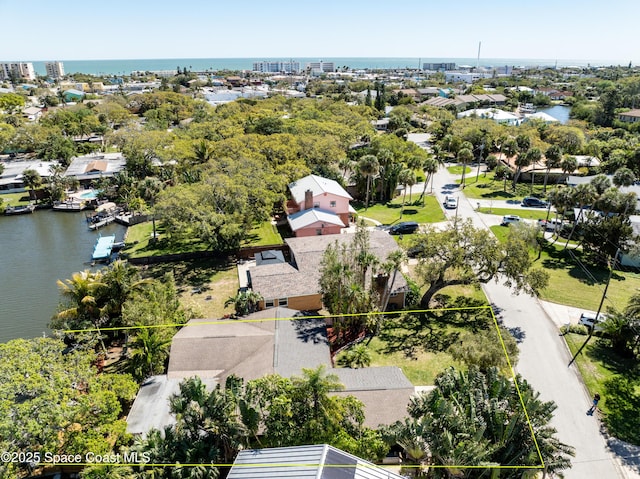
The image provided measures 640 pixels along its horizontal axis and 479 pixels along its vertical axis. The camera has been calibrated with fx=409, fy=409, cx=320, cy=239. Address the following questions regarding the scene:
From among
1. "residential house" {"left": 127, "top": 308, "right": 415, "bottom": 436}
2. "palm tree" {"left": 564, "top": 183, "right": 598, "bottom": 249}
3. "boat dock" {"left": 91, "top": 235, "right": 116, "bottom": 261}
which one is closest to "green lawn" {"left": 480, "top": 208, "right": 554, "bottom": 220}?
"palm tree" {"left": 564, "top": 183, "right": 598, "bottom": 249}

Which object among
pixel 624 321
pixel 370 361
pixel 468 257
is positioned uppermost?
pixel 468 257

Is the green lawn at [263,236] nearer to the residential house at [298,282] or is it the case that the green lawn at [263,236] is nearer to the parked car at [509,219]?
the residential house at [298,282]

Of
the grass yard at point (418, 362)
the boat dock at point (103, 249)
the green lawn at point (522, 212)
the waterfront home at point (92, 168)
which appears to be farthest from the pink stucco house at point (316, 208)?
the waterfront home at point (92, 168)

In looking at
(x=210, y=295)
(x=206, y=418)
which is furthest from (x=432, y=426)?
(x=210, y=295)

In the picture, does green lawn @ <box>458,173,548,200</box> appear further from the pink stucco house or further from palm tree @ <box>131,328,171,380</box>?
palm tree @ <box>131,328,171,380</box>

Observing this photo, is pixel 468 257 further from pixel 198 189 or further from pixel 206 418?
pixel 198 189

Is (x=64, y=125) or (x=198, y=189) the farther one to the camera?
(x=64, y=125)
